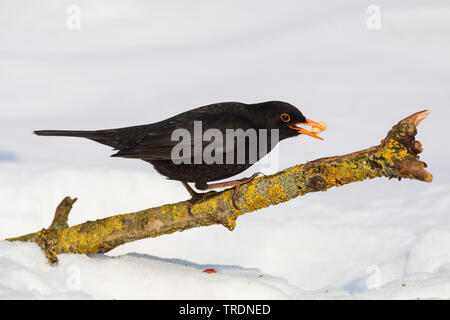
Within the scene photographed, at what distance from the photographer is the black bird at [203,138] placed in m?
5.29

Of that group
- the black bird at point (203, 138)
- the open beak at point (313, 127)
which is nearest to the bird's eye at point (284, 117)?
the black bird at point (203, 138)

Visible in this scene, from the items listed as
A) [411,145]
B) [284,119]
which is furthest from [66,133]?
[411,145]

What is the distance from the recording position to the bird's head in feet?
18.5

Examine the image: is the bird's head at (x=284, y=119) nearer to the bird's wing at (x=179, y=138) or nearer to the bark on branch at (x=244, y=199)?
the bird's wing at (x=179, y=138)

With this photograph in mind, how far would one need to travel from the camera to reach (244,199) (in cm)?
523

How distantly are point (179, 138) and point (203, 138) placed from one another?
0.85ft

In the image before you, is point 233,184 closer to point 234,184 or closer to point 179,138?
point 234,184

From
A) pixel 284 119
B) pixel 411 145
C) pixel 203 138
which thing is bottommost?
pixel 411 145

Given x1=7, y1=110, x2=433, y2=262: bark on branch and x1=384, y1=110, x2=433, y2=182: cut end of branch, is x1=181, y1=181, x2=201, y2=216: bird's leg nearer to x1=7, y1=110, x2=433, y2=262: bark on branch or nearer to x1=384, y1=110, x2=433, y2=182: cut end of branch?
x1=7, y1=110, x2=433, y2=262: bark on branch

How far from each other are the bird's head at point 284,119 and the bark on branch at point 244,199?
76cm

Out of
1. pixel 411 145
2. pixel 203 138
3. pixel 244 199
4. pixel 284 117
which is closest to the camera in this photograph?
pixel 411 145

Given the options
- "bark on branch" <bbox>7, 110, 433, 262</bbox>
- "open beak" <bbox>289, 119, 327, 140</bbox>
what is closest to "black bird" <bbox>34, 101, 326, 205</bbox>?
"open beak" <bbox>289, 119, 327, 140</bbox>

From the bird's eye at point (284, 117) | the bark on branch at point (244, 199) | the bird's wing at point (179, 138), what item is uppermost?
the bird's eye at point (284, 117)

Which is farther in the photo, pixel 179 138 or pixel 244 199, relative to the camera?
pixel 179 138
